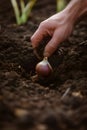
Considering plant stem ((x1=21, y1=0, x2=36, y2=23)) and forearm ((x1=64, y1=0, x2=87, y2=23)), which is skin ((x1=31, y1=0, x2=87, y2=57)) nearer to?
forearm ((x1=64, y1=0, x2=87, y2=23))

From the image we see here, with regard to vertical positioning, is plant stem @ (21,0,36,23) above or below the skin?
below

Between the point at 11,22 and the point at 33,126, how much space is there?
5.19 ft

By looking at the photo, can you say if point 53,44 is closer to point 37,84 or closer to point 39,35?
point 39,35

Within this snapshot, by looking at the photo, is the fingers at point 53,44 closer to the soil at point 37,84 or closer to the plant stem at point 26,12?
the soil at point 37,84

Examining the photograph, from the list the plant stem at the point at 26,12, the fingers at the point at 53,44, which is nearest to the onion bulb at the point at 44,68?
the fingers at the point at 53,44

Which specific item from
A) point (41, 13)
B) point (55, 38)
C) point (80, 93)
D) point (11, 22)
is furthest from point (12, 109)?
point (41, 13)

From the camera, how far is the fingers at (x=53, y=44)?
1.54 meters

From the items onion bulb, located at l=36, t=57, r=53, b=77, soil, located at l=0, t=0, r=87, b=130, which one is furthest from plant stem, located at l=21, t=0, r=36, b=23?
onion bulb, located at l=36, t=57, r=53, b=77

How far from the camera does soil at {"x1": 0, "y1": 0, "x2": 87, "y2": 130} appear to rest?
0.99 m

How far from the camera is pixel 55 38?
1547 millimetres

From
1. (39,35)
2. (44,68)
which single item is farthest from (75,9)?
(44,68)

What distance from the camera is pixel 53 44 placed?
1.54 m

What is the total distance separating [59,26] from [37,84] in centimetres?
32

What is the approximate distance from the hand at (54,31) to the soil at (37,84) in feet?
0.48
